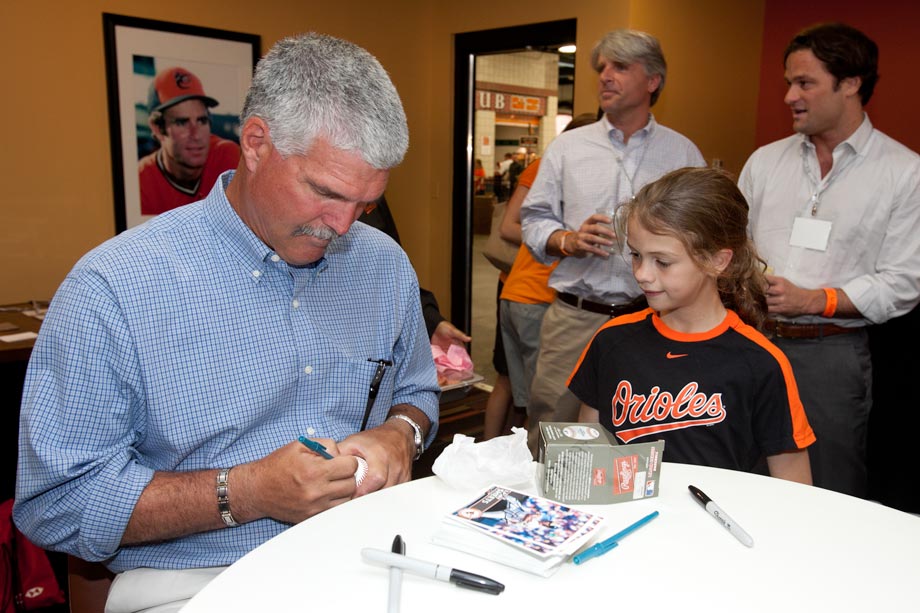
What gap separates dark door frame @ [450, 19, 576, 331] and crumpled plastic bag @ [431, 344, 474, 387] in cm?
308

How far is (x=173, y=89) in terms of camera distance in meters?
4.42

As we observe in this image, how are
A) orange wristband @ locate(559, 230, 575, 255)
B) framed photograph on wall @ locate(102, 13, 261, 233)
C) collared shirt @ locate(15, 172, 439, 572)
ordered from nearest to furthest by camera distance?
collared shirt @ locate(15, 172, 439, 572), orange wristband @ locate(559, 230, 575, 255), framed photograph on wall @ locate(102, 13, 261, 233)

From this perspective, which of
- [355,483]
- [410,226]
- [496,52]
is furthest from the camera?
[410,226]

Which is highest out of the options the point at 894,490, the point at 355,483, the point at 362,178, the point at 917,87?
the point at 917,87

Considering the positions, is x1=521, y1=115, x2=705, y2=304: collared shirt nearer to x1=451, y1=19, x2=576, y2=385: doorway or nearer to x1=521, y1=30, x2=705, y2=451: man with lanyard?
x1=521, y1=30, x2=705, y2=451: man with lanyard

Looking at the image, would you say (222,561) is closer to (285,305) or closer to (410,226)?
(285,305)

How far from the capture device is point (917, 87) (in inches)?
177

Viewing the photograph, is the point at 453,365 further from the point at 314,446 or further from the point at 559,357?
the point at 314,446

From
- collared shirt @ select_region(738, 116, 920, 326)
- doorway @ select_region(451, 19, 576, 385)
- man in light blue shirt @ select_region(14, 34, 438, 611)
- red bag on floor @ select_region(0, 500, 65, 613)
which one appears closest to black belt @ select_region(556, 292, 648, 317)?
collared shirt @ select_region(738, 116, 920, 326)

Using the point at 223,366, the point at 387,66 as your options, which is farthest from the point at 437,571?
the point at 387,66

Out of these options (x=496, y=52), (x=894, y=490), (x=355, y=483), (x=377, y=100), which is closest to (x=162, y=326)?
(x=355, y=483)

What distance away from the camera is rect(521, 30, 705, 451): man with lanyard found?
114 inches

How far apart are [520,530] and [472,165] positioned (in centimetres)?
479

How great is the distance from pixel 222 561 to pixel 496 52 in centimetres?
466
